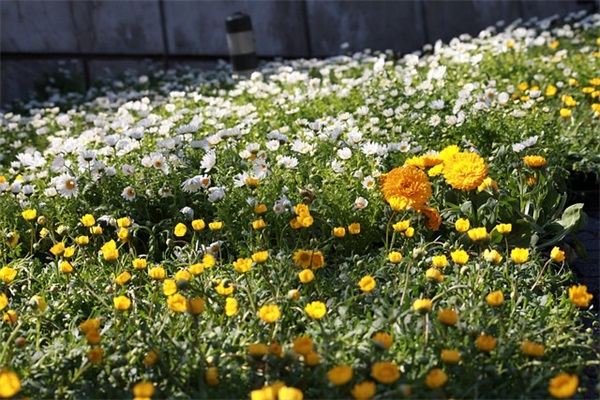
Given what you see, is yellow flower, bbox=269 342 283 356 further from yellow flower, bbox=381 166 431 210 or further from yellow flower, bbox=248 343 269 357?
yellow flower, bbox=381 166 431 210

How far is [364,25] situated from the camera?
9680 millimetres

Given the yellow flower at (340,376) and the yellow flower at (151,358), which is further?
the yellow flower at (151,358)

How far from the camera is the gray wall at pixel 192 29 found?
7461 mm

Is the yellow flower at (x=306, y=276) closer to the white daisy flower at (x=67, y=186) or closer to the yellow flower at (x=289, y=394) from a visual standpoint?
the yellow flower at (x=289, y=394)

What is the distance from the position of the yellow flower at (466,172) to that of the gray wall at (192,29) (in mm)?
4978

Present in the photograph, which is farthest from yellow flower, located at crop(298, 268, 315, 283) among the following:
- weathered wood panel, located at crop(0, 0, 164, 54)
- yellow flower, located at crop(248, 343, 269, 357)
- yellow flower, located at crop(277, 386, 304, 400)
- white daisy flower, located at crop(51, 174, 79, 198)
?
weathered wood panel, located at crop(0, 0, 164, 54)

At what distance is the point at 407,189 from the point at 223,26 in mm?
5952

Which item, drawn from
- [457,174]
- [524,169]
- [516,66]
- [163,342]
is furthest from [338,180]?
[516,66]

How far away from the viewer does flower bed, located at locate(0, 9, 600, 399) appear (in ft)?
7.74

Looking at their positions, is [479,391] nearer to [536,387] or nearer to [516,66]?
[536,387]

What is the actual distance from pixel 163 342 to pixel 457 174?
1369 mm

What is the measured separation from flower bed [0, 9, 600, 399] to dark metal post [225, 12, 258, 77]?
6.51 ft

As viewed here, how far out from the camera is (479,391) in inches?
90.7

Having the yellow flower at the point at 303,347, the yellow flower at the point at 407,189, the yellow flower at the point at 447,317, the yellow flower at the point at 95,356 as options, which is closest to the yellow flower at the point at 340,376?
the yellow flower at the point at 303,347
